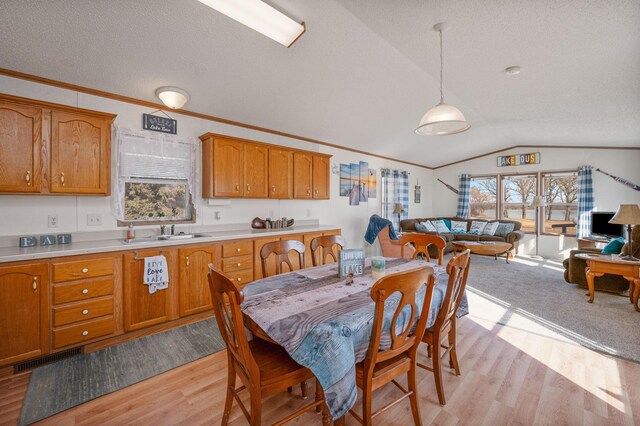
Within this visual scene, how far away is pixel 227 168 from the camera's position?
348cm

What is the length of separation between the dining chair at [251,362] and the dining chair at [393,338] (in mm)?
249

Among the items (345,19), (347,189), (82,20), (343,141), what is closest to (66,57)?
(82,20)

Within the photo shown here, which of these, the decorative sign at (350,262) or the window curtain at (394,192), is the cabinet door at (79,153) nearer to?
the decorative sign at (350,262)

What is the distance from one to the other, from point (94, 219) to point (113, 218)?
6.3 inches

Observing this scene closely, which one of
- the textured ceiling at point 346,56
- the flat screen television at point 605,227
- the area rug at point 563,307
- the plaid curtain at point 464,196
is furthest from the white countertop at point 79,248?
the plaid curtain at point 464,196

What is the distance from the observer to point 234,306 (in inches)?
47.7

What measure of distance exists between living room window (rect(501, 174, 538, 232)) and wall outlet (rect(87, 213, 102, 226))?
8.20 m

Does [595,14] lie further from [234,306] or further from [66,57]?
[66,57]

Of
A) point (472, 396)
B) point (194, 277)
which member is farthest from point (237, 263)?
point (472, 396)

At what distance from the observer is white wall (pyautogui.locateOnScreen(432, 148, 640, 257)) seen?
219 inches

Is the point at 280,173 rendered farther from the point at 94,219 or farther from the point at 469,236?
the point at 469,236

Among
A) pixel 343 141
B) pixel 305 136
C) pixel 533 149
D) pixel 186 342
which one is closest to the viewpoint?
pixel 186 342

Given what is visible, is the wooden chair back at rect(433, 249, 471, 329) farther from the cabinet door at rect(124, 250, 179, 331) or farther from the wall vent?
the wall vent

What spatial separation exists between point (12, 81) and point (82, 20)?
99cm
